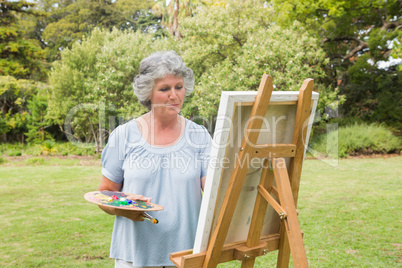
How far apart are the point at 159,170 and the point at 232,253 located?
62cm

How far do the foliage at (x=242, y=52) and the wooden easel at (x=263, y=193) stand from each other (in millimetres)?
12739

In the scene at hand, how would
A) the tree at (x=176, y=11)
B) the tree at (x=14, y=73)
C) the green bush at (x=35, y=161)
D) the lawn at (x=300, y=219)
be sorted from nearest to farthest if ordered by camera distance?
the lawn at (x=300, y=219)
the green bush at (x=35, y=161)
the tree at (x=14, y=73)
the tree at (x=176, y=11)

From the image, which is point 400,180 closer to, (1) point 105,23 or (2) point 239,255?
(2) point 239,255

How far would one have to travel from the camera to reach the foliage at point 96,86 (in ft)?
54.6

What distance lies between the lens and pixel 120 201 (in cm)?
202

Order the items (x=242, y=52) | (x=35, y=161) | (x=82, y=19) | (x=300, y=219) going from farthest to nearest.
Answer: (x=82, y=19) < (x=242, y=52) < (x=35, y=161) < (x=300, y=219)

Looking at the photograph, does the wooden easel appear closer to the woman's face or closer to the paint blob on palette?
the paint blob on palette

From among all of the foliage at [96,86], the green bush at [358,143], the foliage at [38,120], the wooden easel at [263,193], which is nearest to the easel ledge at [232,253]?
the wooden easel at [263,193]

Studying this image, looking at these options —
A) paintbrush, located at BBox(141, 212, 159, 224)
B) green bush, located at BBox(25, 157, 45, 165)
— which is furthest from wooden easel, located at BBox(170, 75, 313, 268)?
green bush, located at BBox(25, 157, 45, 165)

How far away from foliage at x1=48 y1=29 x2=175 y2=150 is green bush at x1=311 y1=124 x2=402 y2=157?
25.8 ft

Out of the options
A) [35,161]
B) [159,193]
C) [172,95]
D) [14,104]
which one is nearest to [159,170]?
[159,193]

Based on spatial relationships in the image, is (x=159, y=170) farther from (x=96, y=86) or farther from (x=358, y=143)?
(x=96, y=86)

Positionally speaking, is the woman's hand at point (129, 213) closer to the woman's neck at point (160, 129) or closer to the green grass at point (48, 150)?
the woman's neck at point (160, 129)

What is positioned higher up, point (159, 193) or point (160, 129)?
point (160, 129)
